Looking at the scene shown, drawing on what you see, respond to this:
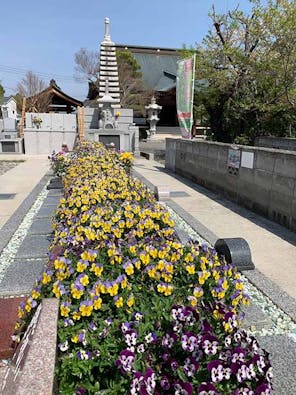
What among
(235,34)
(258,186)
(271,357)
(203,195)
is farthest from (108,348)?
(235,34)

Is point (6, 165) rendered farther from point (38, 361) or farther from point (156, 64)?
point (156, 64)

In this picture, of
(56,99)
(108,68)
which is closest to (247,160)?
(108,68)

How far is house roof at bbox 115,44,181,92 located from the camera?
115 feet

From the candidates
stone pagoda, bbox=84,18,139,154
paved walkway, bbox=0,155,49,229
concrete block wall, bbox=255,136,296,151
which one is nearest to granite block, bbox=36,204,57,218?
paved walkway, bbox=0,155,49,229

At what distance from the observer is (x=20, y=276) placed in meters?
3.72

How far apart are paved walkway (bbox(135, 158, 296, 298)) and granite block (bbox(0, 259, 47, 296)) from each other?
8.40ft

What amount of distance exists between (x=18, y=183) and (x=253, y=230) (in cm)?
680

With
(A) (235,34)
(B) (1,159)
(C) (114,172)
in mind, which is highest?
(A) (235,34)

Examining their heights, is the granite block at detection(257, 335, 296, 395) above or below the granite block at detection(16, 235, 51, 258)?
above

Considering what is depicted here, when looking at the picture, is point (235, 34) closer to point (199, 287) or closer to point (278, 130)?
point (278, 130)

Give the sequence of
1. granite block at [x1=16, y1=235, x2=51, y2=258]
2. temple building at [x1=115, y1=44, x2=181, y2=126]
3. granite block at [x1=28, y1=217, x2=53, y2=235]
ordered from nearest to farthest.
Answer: granite block at [x1=16, y1=235, x2=51, y2=258], granite block at [x1=28, y1=217, x2=53, y2=235], temple building at [x1=115, y1=44, x2=181, y2=126]

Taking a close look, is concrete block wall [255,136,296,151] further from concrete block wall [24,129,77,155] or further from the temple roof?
the temple roof

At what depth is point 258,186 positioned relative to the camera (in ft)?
21.7

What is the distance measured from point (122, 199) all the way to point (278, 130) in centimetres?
1130
